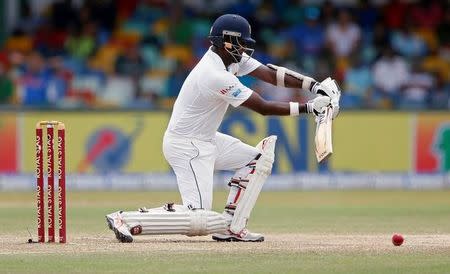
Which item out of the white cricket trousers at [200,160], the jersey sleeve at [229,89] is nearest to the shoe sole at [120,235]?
the white cricket trousers at [200,160]

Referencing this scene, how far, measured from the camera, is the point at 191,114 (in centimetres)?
872

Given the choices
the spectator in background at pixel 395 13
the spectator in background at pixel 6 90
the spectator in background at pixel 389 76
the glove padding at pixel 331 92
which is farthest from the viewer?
the spectator in background at pixel 395 13

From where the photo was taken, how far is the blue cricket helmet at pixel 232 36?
28.3 feet

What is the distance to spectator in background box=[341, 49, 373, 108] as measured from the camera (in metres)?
18.0

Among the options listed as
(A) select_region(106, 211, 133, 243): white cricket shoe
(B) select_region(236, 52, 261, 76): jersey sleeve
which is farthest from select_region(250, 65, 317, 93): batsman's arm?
(A) select_region(106, 211, 133, 243): white cricket shoe

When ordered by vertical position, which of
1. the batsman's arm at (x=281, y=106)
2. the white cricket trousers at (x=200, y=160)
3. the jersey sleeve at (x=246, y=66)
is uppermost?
the jersey sleeve at (x=246, y=66)

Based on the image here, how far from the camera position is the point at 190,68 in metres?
18.5

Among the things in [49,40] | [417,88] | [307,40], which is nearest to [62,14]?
[49,40]

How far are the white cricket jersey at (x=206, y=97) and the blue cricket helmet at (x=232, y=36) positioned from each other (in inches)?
4.3

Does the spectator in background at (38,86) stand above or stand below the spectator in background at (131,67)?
below

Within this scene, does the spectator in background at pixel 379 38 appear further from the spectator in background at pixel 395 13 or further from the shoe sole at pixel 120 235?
the shoe sole at pixel 120 235

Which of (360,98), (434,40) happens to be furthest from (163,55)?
(434,40)

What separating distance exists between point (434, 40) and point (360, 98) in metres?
2.07

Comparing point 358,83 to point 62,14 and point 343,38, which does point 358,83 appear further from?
point 62,14
